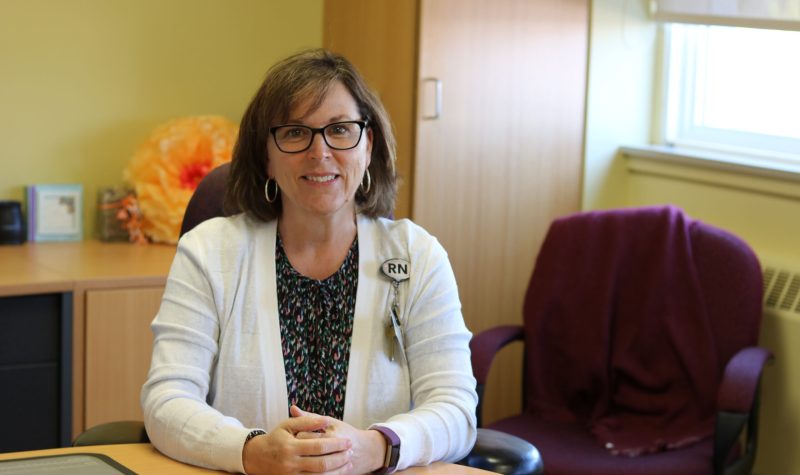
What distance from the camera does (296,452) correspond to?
164cm

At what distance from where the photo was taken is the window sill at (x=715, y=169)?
9.79ft

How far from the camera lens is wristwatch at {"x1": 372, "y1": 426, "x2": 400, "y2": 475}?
5.59ft

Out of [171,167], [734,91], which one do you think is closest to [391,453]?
[171,167]

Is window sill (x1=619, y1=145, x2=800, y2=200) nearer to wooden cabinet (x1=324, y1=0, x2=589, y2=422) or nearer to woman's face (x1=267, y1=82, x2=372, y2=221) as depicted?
wooden cabinet (x1=324, y1=0, x2=589, y2=422)

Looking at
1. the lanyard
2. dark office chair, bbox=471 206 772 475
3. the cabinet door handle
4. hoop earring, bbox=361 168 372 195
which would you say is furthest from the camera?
the cabinet door handle

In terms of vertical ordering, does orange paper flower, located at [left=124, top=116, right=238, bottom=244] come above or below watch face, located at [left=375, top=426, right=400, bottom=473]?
above

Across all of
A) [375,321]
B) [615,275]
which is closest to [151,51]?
[615,275]

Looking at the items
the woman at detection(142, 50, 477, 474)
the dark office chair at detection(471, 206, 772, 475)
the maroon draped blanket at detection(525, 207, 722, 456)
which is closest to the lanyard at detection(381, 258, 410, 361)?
the woman at detection(142, 50, 477, 474)

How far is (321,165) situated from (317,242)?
0.17 m

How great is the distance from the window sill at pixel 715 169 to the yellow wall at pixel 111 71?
4.00 ft

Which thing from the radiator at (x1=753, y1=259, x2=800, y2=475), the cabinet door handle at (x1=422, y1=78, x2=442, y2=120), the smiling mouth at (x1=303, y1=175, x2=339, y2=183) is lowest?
the radiator at (x1=753, y1=259, x2=800, y2=475)

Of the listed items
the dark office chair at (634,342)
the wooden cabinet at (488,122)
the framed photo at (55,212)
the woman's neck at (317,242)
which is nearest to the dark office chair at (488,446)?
the woman's neck at (317,242)

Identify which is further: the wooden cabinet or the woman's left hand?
the wooden cabinet

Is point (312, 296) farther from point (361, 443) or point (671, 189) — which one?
point (671, 189)
